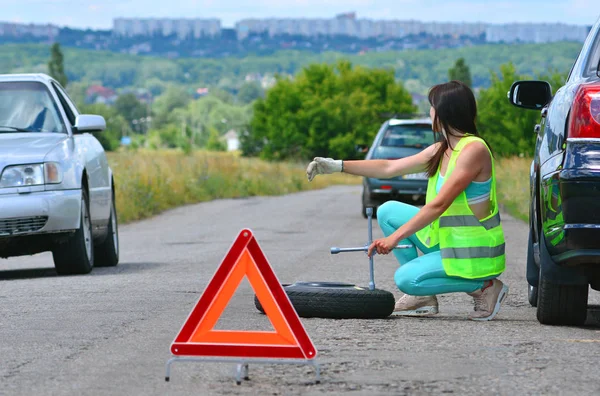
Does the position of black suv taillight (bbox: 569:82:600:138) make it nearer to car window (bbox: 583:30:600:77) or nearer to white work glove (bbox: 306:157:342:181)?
car window (bbox: 583:30:600:77)

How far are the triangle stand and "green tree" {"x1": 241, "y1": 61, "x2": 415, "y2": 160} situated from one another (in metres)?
118

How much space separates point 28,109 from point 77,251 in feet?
5.12

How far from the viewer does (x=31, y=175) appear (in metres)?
10.3

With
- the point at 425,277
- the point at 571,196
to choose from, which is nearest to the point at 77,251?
the point at 425,277

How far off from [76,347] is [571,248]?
253 cm

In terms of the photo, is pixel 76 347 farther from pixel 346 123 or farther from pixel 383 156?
pixel 346 123

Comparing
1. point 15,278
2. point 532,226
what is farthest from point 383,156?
point 532,226

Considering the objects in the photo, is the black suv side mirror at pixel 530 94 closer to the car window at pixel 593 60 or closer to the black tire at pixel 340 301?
the car window at pixel 593 60

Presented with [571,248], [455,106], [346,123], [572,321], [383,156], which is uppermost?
[455,106]

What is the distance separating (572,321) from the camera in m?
7.22

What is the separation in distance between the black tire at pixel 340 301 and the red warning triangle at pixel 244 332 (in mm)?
2017

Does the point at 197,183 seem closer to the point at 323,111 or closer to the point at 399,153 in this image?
the point at 399,153

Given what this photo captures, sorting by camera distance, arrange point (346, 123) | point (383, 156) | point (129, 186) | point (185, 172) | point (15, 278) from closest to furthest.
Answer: point (15, 278) → point (383, 156) → point (129, 186) → point (185, 172) → point (346, 123)

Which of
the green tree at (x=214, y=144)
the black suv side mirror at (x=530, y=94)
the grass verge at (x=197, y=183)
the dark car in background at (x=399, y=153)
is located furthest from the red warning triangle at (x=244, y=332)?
the green tree at (x=214, y=144)
